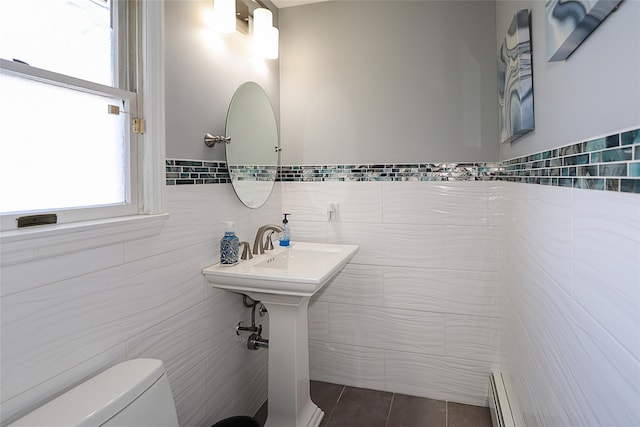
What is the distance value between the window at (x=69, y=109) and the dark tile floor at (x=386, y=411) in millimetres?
1493

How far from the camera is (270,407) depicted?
1.70m

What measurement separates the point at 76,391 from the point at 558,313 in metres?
1.28

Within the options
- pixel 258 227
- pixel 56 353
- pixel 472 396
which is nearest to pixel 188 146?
pixel 258 227

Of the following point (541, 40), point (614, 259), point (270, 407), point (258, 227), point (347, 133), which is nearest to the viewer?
point (614, 259)

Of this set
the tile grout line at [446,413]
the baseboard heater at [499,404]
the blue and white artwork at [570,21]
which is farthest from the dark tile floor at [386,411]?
the blue and white artwork at [570,21]

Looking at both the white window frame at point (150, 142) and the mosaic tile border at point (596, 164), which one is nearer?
the mosaic tile border at point (596, 164)

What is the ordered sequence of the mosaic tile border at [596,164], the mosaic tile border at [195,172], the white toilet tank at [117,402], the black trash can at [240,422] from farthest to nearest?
1. the black trash can at [240,422]
2. the mosaic tile border at [195,172]
3. the white toilet tank at [117,402]
4. the mosaic tile border at [596,164]

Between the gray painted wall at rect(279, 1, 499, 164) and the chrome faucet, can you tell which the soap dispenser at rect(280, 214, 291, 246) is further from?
the gray painted wall at rect(279, 1, 499, 164)

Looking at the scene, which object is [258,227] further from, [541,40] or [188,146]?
[541,40]

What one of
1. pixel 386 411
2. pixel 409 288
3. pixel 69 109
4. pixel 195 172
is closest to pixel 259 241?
pixel 195 172

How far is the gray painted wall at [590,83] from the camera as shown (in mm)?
609

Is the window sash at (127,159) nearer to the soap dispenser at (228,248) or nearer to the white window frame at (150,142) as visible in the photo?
the white window frame at (150,142)

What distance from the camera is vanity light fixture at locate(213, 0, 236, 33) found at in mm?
1596

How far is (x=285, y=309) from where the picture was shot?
5.33 ft
